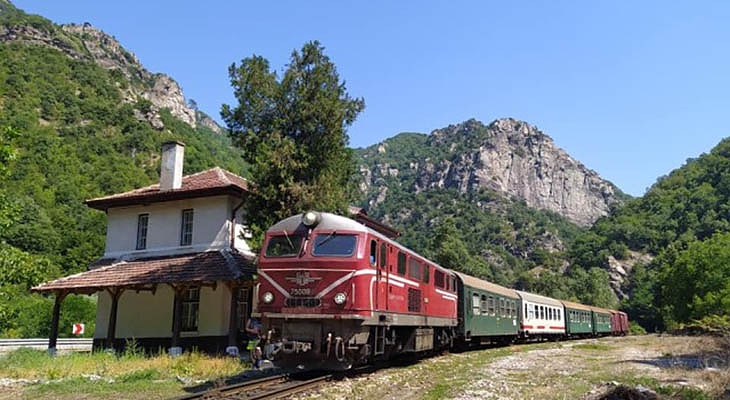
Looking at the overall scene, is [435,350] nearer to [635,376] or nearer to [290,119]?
[635,376]

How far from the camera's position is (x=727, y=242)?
176ft

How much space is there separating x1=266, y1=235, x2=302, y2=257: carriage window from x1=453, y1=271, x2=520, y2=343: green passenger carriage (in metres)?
10.5

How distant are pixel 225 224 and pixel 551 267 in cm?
14031

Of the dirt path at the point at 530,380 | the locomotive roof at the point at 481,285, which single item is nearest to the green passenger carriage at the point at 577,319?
the locomotive roof at the point at 481,285

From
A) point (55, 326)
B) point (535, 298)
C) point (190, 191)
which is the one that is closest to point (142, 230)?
point (190, 191)

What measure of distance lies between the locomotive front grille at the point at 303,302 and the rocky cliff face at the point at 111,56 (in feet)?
360

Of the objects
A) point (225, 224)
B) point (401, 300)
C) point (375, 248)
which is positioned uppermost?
point (225, 224)

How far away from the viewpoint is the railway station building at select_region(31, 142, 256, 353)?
22016mm

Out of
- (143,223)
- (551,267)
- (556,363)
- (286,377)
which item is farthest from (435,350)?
(551,267)

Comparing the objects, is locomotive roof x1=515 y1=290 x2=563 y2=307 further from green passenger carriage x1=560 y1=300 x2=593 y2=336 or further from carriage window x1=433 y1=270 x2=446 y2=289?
carriage window x1=433 y1=270 x2=446 y2=289

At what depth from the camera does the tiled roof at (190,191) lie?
77.1 feet

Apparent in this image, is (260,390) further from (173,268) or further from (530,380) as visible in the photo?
(173,268)

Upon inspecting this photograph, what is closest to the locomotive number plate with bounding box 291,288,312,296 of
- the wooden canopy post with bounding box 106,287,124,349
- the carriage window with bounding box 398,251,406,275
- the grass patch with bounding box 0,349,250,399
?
the grass patch with bounding box 0,349,250,399

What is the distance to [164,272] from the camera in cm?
2230
